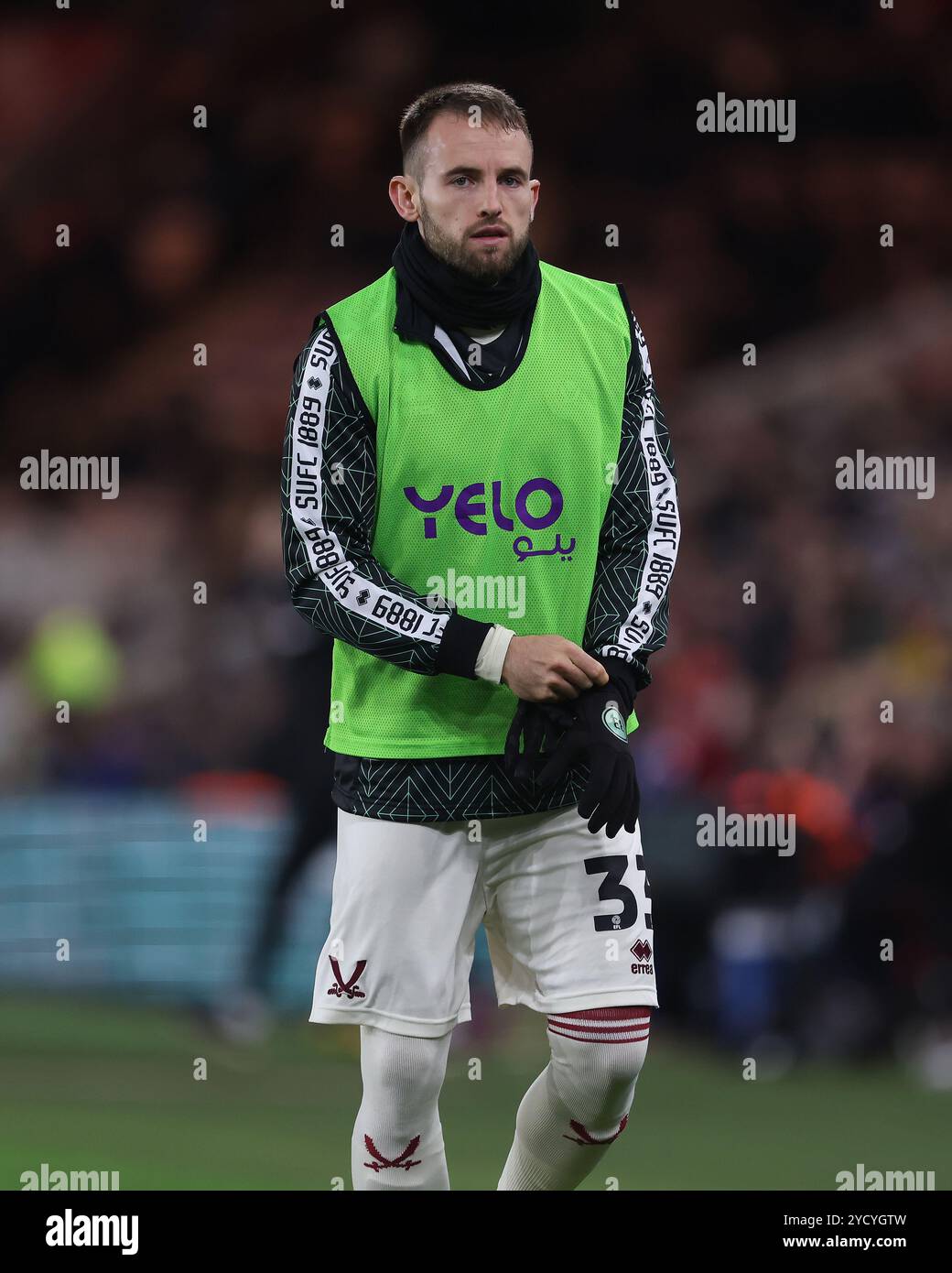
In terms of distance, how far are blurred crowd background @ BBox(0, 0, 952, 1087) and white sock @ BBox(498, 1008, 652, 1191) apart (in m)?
A: 4.06

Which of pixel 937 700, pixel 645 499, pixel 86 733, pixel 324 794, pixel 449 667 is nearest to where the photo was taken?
pixel 449 667

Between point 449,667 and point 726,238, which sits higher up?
point 726,238

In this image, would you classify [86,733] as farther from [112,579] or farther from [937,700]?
[937,700]

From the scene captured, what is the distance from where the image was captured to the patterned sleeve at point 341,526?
320 centimetres

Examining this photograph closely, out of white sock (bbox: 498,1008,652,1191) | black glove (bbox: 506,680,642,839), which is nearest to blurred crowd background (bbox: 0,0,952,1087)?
white sock (bbox: 498,1008,652,1191)

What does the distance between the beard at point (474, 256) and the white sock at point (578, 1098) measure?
4.24 ft

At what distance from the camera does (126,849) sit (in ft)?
22.3

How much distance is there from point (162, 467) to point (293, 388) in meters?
5.86

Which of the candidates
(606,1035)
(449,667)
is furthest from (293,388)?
(606,1035)

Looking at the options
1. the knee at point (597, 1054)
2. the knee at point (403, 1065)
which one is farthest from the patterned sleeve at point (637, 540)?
the knee at point (403, 1065)

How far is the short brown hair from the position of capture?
10.6 feet

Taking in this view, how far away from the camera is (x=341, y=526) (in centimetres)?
326

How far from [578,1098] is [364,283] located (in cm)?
617

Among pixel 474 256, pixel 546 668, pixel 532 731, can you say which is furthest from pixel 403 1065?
pixel 474 256
